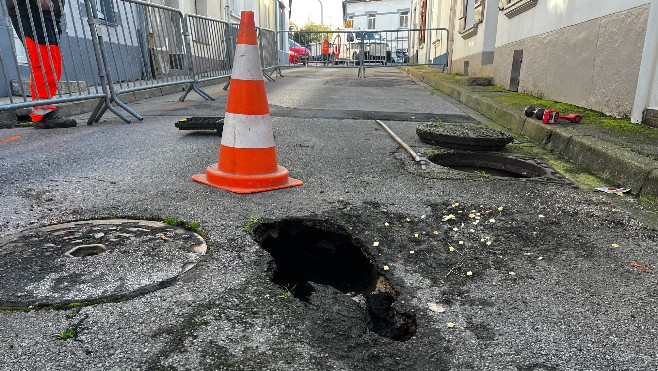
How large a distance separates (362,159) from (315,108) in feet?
10.5

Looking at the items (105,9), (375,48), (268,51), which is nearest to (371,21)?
(375,48)

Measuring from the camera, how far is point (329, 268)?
2258mm

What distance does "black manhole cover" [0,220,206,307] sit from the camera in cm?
163

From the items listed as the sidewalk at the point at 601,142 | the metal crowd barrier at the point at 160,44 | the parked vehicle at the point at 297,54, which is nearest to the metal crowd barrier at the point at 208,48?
the metal crowd barrier at the point at 160,44

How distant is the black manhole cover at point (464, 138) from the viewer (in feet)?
12.9

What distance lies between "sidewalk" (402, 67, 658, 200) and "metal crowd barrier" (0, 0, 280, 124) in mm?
4479

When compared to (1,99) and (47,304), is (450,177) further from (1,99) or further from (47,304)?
(1,99)

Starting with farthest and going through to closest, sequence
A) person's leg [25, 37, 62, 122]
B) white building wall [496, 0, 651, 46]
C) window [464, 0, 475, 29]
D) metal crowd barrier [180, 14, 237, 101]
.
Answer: window [464, 0, 475, 29] < metal crowd barrier [180, 14, 237, 101] < person's leg [25, 37, 62, 122] < white building wall [496, 0, 651, 46]

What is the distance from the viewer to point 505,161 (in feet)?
12.3

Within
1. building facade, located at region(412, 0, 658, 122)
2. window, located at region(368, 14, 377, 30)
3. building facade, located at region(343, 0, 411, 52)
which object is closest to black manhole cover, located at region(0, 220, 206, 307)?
building facade, located at region(412, 0, 658, 122)

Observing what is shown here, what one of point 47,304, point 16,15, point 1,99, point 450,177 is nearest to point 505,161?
point 450,177

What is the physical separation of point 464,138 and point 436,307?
260cm

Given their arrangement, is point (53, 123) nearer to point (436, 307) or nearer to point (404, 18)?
point (436, 307)

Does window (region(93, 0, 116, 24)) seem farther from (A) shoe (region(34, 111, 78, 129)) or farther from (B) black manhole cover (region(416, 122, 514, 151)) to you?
(B) black manhole cover (region(416, 122, 514, 151))
